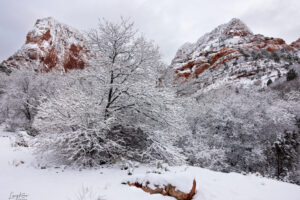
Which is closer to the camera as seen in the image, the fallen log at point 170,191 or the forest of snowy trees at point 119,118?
the fallen log at point 170,191

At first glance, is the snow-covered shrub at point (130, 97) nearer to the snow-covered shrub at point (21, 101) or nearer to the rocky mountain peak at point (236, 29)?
the snow-covered shrub at point (21, 101)

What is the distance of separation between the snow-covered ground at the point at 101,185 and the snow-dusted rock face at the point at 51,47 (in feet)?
163

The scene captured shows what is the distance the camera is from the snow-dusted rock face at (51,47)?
163 feet

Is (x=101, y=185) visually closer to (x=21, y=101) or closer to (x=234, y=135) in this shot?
(x=234, y=135)

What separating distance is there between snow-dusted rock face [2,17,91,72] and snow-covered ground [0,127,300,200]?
49800 millimetres

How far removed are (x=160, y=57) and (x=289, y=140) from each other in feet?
48.6

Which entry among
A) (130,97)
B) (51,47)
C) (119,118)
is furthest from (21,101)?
(51,47)

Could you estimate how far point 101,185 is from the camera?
154 inches

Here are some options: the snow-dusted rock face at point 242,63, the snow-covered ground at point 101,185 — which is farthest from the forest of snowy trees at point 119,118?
the snow-dusted rock face at point 242,63

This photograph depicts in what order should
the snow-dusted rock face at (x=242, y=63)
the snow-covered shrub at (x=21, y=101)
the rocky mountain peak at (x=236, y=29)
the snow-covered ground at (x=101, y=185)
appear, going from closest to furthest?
the snow-covered ground at (x=101, y=185) < the snow-covered shrub at (x=21, y=101) < the snow-dusted rock face at (x=242, y=63) < the rocky mountain peak at (x=236, y=29)

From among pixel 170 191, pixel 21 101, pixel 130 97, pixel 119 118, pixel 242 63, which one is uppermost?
pixel 242 63

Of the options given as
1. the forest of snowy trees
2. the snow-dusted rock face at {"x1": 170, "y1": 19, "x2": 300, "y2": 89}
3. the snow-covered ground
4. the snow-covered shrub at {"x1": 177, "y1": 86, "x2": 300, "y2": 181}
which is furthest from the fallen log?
Answer: the snow-dusted rock face at {"x1": 170, "y1": 19, "x2": 300, "y2": 89}

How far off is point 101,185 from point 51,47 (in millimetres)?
67703

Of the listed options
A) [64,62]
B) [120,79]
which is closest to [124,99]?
[120,79]
